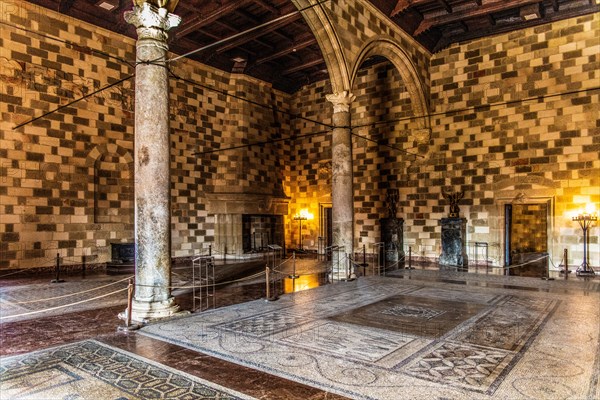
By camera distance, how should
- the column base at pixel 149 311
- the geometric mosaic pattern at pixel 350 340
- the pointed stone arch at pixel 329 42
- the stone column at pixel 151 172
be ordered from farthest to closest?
the pointed stone arch at pixel 329 42 < the stone column at pixel 151 172 < the column base at pixel 149 311 < the geometric mosaic pattern at pixel 350 340

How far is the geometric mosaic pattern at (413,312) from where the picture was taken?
6.07 metres

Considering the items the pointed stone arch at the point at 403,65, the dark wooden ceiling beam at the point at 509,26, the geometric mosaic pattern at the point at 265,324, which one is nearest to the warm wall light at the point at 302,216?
the pointed stone arch at the point at 403,65

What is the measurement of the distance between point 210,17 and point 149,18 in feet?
18.1

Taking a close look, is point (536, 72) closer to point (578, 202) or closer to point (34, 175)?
point (578, 202)

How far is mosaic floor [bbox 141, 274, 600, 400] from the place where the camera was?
351 cm

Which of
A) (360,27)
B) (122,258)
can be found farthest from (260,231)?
(360,27)

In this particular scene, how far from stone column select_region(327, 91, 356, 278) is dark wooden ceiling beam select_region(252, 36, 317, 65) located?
3666 mm

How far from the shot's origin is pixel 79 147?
414 inches

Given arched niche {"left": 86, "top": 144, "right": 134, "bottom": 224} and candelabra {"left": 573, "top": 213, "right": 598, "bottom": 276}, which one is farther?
arched niche {"left": 86, "top": 144, "right": 134, "bottom": 224}

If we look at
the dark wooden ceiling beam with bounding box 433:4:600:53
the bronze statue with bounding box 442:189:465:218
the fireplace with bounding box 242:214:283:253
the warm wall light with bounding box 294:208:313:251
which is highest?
the dark wooden ceiling beam with bounding box 433:4:600:53

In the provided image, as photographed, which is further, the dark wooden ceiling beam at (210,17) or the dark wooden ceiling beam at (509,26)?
the dark wooden ceiling beam at (509,26)

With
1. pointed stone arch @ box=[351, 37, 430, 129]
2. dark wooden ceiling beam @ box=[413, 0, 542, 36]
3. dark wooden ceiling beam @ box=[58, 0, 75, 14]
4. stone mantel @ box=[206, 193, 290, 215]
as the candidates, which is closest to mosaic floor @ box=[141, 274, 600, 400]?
pointed stone arch @ box=[351, 37, 430, 129]

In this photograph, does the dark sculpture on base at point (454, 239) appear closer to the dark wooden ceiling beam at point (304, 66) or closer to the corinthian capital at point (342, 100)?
the corinthian capital at point (342, 100)

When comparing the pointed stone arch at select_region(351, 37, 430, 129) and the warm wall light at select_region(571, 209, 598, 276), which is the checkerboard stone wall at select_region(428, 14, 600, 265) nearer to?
the warm wall light at select_region(571, 209, 598, 276)
